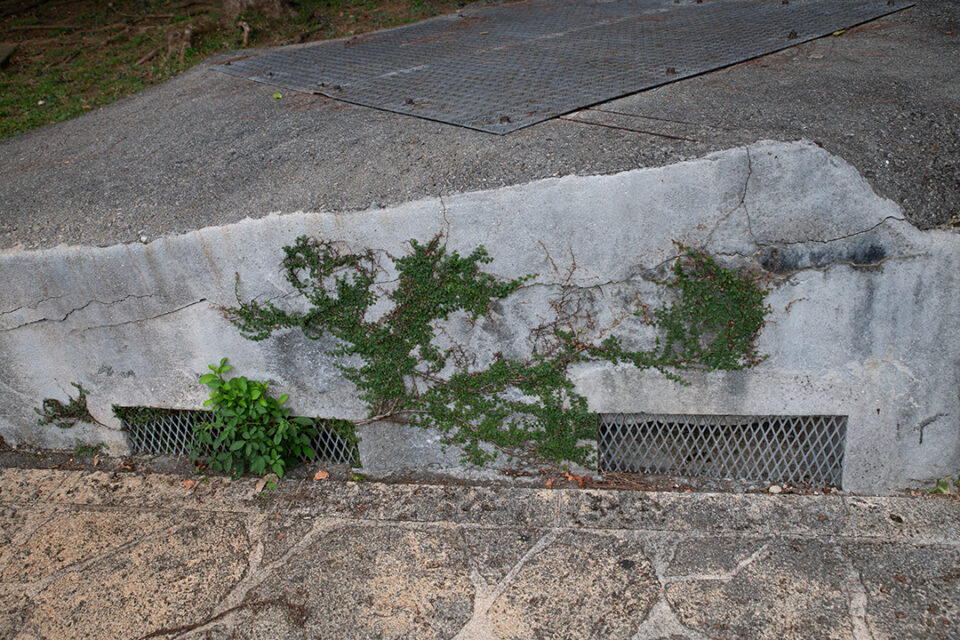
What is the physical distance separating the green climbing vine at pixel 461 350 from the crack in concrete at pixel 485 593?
0.47 m

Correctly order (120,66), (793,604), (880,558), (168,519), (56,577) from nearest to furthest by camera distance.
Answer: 1. (793,604)
2. (880,558)
3. (56,577)
4. (168,519)
5. (120,66)

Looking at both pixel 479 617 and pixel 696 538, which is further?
pixel 696 538

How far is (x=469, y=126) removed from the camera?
10.9 ft

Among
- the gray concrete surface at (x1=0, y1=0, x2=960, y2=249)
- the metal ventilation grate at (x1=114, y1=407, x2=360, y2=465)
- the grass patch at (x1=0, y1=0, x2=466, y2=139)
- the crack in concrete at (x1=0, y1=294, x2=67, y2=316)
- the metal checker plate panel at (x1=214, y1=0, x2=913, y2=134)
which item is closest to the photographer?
the gray concrete surface at (x1=0, y1=0, x2=960, y2=249)

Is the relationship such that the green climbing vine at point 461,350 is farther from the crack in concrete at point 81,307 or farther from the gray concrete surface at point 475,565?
the crack in concrete at point 81,307

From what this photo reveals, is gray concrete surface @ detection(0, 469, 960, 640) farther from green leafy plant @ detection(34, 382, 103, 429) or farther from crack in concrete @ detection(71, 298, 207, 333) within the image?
crack in concrete @ detection(71, 298, 207, 333)

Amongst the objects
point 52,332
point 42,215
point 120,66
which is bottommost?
point 52,332

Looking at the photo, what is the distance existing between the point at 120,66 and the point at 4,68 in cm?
98

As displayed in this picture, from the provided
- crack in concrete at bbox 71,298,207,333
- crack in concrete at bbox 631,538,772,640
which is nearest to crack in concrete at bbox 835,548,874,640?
crack in concrete at bbox 631,538,772,640

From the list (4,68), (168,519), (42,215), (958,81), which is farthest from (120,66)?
(958,81)

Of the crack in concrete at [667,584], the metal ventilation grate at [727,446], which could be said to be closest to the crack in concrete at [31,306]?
the metal ventilation grate at [727,446]

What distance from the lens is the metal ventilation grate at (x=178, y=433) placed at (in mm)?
3439

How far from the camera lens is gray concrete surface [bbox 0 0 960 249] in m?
2.82

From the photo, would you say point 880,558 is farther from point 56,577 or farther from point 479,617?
point 56,577
